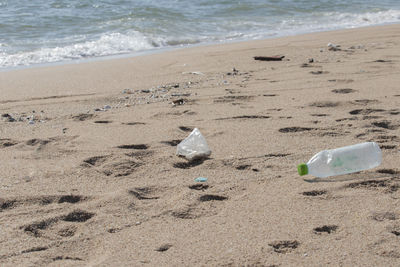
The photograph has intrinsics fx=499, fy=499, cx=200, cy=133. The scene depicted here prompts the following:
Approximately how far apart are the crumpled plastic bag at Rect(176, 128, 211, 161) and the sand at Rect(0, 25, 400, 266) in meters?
0.06

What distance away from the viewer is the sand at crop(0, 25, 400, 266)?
165 cm

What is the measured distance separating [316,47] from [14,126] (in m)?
4.15

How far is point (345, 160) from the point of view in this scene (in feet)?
7.67

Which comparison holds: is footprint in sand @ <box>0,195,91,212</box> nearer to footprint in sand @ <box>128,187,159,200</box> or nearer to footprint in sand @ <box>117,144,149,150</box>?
footprint in sand @ <box>128,187,159,200</box>

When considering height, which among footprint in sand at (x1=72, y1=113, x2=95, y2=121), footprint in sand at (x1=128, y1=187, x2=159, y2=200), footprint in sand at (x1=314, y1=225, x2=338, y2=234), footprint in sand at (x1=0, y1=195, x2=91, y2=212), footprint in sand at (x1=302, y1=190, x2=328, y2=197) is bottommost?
footprint in sand at (x1=314, y1=225, x2=338, y2=234)

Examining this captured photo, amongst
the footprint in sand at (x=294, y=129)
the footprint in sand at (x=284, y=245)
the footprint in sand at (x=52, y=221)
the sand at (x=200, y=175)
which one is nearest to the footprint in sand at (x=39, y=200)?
the sand at (x=200, y=175)

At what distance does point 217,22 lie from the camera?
32.3 feet

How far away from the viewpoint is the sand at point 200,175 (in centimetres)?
165

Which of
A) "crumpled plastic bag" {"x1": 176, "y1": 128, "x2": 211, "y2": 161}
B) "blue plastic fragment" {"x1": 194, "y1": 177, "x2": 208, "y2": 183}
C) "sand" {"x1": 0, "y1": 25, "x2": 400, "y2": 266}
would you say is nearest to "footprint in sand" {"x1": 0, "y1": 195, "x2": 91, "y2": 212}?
"sand" {"x1": 0, "y1": 25, "x2": 400, "y2": 266}

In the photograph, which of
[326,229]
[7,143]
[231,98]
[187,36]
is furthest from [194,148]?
[187,36]

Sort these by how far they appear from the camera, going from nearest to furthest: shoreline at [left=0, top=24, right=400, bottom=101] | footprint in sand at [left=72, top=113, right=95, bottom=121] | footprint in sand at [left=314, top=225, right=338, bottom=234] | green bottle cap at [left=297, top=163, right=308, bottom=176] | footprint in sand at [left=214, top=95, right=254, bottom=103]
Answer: footprint in sand at [left=314, top=225, right=338, bottom=234], green bottle cap at [left=297, top=163, right=308, bottom=176], footprint in sand at [left=72, top=113, right=95, bottom=121], footprint in sand at [left=214, top=95, right=254, bottom=103], shoreline at [left=0, top=24, right=400, bottom=101]

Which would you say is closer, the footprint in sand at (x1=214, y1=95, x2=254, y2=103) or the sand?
the sand

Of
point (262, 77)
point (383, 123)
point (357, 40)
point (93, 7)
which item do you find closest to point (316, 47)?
point (357, 40)

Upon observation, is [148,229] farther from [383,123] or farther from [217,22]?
[217,22]
